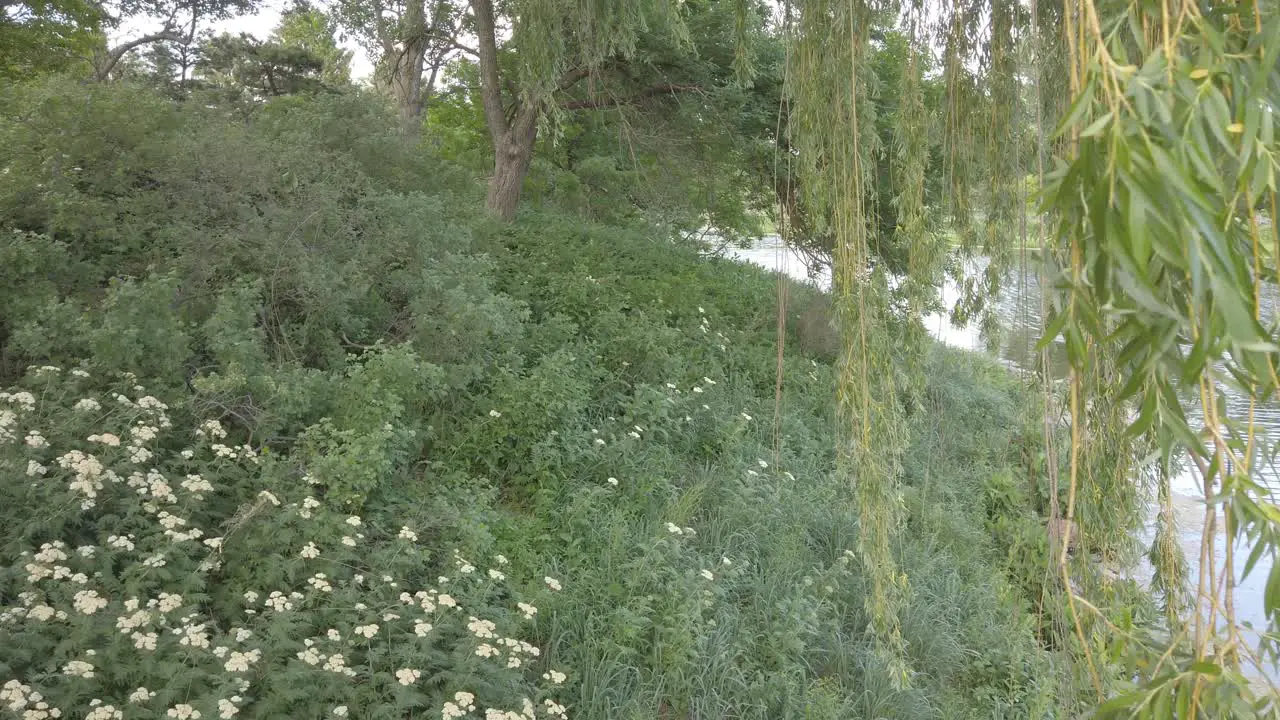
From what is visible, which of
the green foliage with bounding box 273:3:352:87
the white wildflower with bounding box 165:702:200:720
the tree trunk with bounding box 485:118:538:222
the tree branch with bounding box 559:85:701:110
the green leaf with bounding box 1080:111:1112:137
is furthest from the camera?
the green foliage with bounding box 273:3:352:87

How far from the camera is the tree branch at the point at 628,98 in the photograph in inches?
341

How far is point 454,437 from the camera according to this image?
4859 millimetres

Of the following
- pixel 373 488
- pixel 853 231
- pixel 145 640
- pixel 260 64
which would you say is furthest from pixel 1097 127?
pixel 260 64

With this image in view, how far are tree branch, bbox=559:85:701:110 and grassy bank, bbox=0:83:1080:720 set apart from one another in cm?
259

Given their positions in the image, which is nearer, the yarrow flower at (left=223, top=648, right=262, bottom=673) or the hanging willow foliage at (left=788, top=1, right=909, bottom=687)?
the yarrow flower at (left=223, top=648, right=262, bottom=673)

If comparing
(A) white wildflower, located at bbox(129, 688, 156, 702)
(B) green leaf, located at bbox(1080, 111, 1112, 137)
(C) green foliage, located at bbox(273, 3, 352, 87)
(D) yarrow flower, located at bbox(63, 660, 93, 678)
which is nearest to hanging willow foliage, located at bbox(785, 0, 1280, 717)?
(B) green leaf, located at bbox(1080, 111, 1112, 137)

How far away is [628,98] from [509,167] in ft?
4.63

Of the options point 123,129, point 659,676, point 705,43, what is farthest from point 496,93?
point 659,676

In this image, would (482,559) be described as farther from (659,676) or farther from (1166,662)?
(1166,662)

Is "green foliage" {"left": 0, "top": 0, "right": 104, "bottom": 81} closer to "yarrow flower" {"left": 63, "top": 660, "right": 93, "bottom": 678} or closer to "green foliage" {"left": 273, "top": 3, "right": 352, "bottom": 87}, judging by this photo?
"green foliage" {"left": 273, "top": 3, "right": 352, "bottom": 87}

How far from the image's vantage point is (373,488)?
3.93 metres

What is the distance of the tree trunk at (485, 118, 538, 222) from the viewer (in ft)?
29.0

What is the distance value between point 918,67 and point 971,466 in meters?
5.00

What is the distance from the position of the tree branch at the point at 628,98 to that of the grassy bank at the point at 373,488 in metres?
2.59
